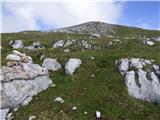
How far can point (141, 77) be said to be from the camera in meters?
32.3

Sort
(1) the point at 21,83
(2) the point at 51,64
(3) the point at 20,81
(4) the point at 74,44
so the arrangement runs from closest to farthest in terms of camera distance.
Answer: (1) the point at 21,83 → (3) the point at 20,81 → (2) the point at 51,64 → (4) the point at 74,44

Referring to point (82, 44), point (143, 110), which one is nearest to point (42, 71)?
point (143, 110)

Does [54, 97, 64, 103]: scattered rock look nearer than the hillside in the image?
No

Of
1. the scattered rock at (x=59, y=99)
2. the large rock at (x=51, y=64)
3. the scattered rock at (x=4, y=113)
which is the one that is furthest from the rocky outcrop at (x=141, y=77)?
the scattered rock at (x=4, y=113)

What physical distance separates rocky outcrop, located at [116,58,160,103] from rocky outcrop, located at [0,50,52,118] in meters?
Result: 8.44

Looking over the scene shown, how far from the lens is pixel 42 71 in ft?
110

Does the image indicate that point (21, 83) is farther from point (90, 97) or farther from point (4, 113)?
point (90, 97)

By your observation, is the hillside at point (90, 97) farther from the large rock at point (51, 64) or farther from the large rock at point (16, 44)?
the large rock at point (16, 44)

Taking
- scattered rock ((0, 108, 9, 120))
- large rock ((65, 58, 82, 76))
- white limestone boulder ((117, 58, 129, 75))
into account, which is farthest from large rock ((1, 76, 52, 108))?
white limestone boulder ((117, 58, 129, 75))

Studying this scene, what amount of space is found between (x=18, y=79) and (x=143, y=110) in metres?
12.7

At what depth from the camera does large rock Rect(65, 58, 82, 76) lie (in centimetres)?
3532

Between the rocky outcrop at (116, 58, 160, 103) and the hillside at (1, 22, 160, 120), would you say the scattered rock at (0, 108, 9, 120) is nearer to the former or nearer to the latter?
the hillside at (1, 22, 160, 120)

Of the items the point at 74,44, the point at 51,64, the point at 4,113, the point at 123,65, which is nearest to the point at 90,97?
the point at 123,65

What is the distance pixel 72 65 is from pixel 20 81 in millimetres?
7502
